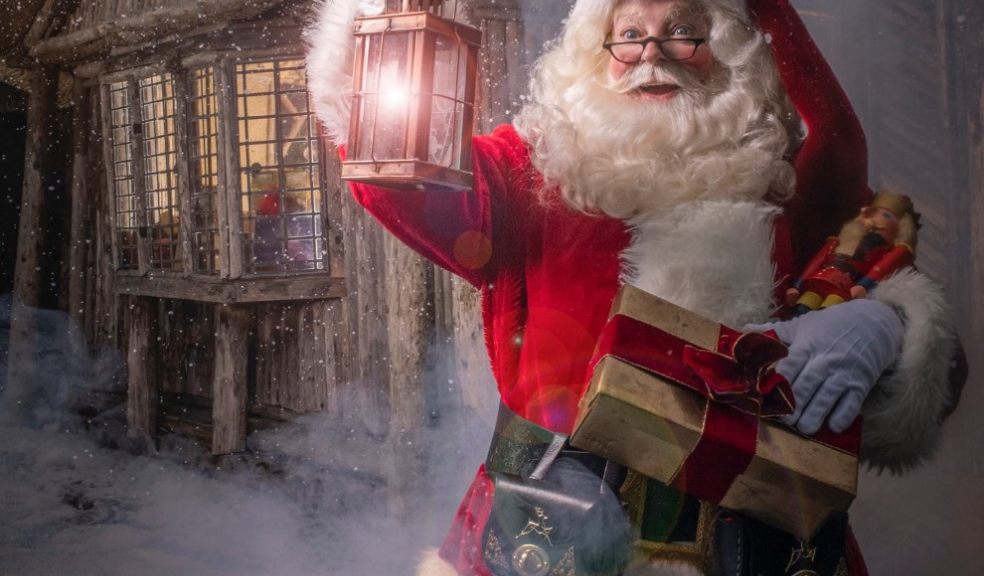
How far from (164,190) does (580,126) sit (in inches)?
41.3

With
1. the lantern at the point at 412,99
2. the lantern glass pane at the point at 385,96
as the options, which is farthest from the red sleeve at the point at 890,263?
the lantern glass pane at the point at 385,96

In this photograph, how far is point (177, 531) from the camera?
162 centimetres

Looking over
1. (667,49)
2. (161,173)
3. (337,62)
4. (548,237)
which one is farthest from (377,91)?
(161,173)

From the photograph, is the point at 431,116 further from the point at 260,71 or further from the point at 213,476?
the point at 213,476

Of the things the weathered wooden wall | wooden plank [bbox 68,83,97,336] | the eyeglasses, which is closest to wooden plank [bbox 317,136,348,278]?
wooden plank [bbox 68,83,97,336]

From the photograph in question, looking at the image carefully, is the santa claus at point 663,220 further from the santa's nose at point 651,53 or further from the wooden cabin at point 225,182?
the wooden cabin at point 225,182

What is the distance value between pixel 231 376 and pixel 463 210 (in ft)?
2.91

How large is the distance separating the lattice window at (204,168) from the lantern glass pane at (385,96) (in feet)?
2.54

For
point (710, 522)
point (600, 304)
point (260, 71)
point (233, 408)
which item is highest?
point (260, 71)

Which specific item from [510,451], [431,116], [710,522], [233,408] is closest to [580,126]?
[431,116]

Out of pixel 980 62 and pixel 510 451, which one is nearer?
pixel 510 451

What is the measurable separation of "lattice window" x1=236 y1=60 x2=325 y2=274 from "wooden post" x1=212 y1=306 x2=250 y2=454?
5.6 inches

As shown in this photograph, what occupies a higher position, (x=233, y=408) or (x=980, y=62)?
(x=980, y=62)

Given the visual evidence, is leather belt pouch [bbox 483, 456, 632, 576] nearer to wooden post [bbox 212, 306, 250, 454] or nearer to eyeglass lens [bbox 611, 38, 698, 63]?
Result: eyeglass lens [bbox 611, 38, 698, 63]
